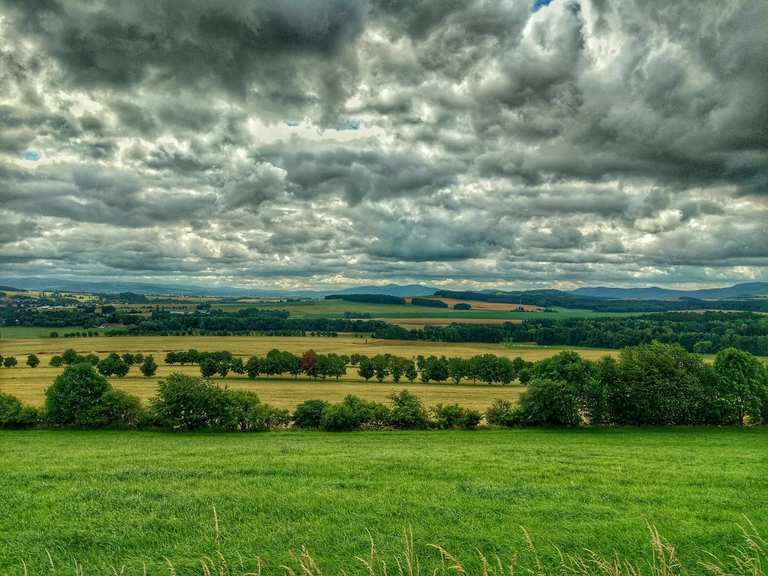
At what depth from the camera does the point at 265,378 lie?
101m

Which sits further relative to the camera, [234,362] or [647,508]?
[234,362]

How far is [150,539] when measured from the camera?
32.2 feet

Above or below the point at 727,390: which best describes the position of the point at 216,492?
above

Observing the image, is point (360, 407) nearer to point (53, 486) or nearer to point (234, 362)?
point (53, 486)

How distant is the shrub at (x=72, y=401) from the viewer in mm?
48125

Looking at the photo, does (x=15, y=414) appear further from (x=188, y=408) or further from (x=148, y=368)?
(x=148, y=368)

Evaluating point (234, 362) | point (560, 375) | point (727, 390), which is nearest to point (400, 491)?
point (560, 375)

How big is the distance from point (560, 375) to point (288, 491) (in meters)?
45.7

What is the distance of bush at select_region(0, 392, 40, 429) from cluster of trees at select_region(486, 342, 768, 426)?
51257 mm

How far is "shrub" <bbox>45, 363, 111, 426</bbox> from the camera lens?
48125 millimetres

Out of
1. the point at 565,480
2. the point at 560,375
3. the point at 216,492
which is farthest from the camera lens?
the point at 560,375

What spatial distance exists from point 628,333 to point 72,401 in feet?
518

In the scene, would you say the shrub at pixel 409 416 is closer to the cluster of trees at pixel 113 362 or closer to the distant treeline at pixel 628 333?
the cluster of trees at pixel 113 362

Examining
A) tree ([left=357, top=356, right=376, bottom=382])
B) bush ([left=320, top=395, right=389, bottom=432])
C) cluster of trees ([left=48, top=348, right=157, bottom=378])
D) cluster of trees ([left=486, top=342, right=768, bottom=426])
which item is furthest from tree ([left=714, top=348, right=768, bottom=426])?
cluster of trees ([left=48, top=348, right=157, bottom=378])
